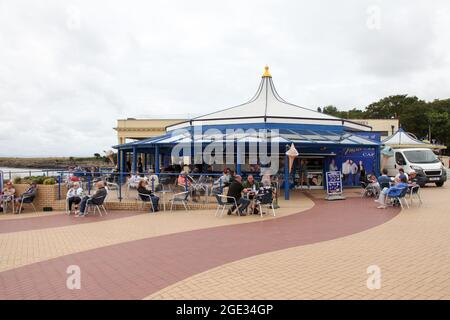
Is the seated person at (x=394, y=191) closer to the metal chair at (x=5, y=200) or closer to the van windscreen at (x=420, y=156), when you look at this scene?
the van windscreen at (x=420, y=156)

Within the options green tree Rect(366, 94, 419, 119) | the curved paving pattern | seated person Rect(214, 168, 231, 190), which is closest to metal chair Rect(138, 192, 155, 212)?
seated person Rect(214, 168, 231, 190)

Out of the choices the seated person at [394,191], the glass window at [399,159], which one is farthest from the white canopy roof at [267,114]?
the seated person at [394,191]

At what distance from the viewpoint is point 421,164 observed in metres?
19.6

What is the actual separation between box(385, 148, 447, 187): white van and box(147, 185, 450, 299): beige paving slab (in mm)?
12342

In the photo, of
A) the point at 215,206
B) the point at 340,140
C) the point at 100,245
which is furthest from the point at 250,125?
the point at 100,245

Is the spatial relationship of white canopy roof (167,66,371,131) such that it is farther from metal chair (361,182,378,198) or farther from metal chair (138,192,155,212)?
metal chair (138,192,155,212)

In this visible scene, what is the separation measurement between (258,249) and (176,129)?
16.7m

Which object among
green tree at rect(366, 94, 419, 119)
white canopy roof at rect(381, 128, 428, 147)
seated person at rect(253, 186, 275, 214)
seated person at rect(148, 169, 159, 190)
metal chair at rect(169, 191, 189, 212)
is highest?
green tree at rect(366, 94, 419, 119)

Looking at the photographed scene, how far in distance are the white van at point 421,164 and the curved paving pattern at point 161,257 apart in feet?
33.6

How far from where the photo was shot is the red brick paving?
10273 millimetres

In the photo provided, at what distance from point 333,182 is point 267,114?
6.22 m

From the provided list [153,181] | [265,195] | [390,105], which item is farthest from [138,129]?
[390,105]

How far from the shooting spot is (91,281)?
5340 mm
